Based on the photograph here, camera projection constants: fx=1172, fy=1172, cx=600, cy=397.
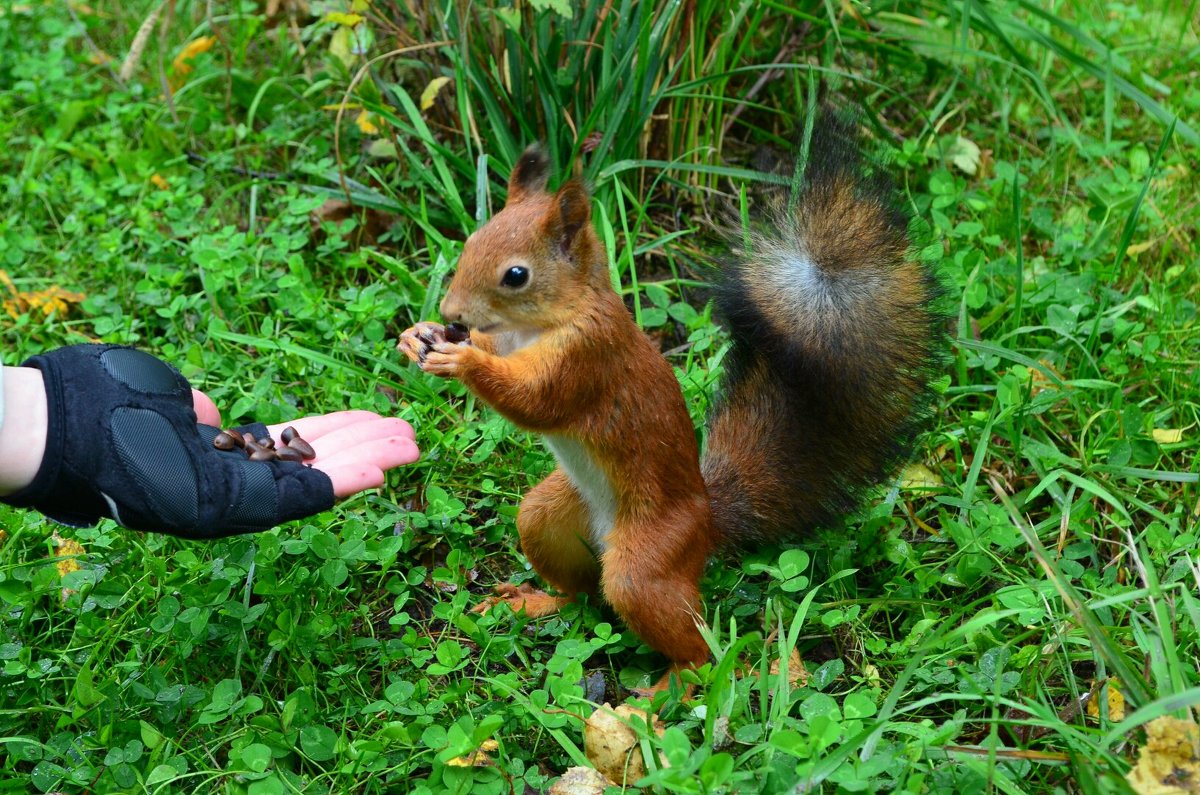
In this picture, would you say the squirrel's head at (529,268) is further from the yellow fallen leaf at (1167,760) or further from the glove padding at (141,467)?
the yellow fallen leaf at (1167,760)

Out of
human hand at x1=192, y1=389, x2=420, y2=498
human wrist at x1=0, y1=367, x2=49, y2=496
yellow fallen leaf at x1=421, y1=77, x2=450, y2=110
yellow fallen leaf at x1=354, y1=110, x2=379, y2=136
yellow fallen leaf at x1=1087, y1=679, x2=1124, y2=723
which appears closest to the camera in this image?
human wrist at x1=0, y1=367, x2=49, y2=496

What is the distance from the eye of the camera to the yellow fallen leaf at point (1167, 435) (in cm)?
222

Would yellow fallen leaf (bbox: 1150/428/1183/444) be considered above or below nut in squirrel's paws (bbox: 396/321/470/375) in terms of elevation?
below

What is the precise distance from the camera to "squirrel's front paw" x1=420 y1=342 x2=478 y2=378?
67.4 inches

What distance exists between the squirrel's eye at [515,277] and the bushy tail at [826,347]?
13.9 inches

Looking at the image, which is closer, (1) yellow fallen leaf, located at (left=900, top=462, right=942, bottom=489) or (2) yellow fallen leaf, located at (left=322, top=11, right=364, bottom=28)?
(1) yellow fallen leaf, located at (left=900, top=462, right=942, bottom=489)

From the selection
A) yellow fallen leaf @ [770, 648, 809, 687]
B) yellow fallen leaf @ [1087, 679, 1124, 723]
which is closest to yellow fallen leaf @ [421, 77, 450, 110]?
yellow fallen leaf @ [770, 648, 809, 687]

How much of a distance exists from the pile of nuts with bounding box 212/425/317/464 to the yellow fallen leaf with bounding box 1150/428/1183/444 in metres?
1.55

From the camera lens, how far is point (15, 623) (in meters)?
1.91

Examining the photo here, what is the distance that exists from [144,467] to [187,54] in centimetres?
213

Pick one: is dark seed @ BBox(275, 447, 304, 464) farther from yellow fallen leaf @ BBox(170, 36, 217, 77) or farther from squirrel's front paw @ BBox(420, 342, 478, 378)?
yellow fallen leaf @ BBox(170, 36, 217, 77)

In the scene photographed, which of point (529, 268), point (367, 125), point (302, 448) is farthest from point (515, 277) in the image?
point (367, 125)

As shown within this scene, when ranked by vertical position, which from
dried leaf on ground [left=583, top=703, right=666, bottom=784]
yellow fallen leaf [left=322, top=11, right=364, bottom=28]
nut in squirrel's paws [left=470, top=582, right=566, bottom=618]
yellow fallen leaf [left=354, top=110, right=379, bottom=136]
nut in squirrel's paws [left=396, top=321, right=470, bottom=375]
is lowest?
nut in squirrel's paws [left=470, top=582, right=566, bottom=618]

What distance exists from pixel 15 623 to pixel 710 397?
1.28 meters
